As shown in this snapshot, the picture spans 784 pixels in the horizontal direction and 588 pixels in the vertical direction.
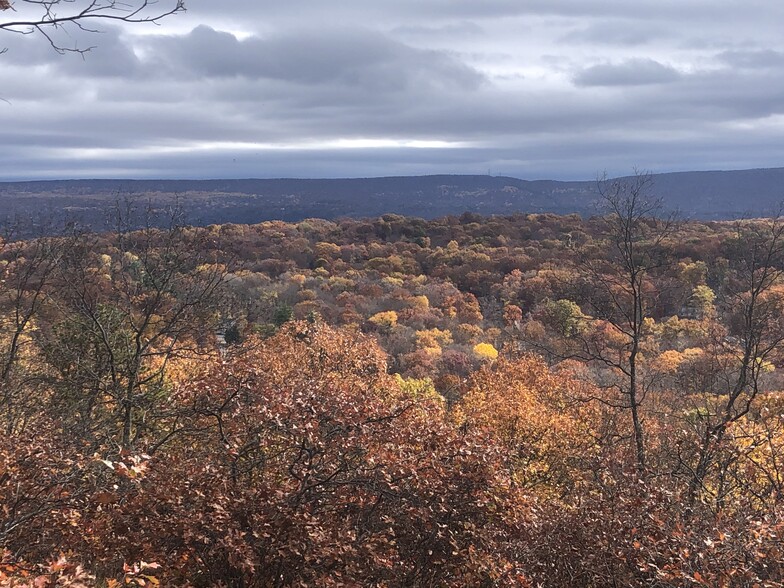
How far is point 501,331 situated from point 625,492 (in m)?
54.7

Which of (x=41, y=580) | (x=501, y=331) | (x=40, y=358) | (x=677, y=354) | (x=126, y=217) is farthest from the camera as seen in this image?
(x=501, y=331)

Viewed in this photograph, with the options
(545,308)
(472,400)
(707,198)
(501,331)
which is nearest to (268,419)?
(472,400)

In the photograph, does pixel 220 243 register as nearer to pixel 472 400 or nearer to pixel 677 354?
pixel 472 400

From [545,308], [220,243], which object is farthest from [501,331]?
[220,243]

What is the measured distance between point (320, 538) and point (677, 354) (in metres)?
51.6

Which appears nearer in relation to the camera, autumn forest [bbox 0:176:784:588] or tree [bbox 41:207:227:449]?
autumn forest [bbox 0:176:784:588]

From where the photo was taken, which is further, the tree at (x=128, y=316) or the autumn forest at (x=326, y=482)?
the tree at (x=128, y=316)

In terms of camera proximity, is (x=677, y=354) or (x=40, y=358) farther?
(x=677, y=354)

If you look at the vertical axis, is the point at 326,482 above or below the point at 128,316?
below

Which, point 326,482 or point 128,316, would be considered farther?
point 128,316

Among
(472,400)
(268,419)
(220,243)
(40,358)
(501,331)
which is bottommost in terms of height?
(501,331)

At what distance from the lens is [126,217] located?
13719 mm

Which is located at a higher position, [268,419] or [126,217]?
[126,217]

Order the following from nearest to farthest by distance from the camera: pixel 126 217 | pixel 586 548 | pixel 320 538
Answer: pixel 320 538
pixel 586 548
pixel 126 217
